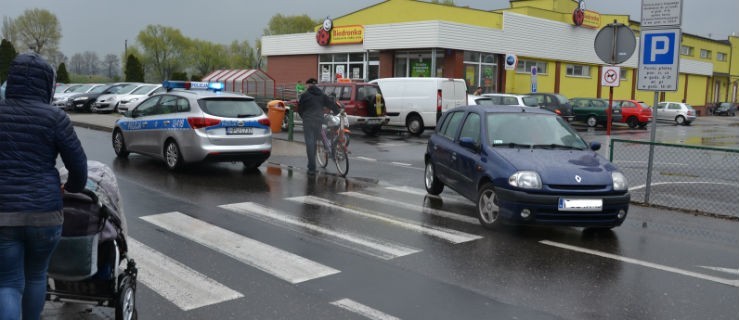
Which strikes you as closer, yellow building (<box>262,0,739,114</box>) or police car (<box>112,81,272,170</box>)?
police car (<box>112,81,272,170</box>)

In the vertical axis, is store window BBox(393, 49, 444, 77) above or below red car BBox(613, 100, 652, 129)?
above

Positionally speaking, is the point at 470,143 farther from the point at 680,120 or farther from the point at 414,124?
the point at 680,120

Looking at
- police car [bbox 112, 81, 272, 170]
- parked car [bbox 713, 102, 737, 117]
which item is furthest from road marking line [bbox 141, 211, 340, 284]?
parked car [bbox 713, 102, 737, 117]

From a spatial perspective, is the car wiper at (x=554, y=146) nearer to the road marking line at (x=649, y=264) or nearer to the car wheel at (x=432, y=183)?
the road marking line at (x=649, y=264)

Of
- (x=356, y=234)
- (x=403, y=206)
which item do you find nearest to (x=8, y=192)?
(x=356, y=234)

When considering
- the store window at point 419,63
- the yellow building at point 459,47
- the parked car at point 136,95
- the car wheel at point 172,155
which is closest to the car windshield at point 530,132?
the car wheel at point 172,155

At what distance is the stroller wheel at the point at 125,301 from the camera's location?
4.06 metres

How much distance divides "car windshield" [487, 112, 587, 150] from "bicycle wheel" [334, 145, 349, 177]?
431 cm

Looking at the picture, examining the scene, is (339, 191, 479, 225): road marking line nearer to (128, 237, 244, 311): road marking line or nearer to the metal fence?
the metal fence

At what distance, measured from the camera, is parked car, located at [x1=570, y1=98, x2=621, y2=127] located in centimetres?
3300

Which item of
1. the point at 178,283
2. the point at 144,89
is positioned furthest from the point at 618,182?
the point at 144,89

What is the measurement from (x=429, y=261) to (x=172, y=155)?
7437 millimetres

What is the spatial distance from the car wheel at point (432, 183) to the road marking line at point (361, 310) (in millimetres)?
5492

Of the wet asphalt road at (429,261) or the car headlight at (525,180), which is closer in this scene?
the wet asphalt road at (429,261)
